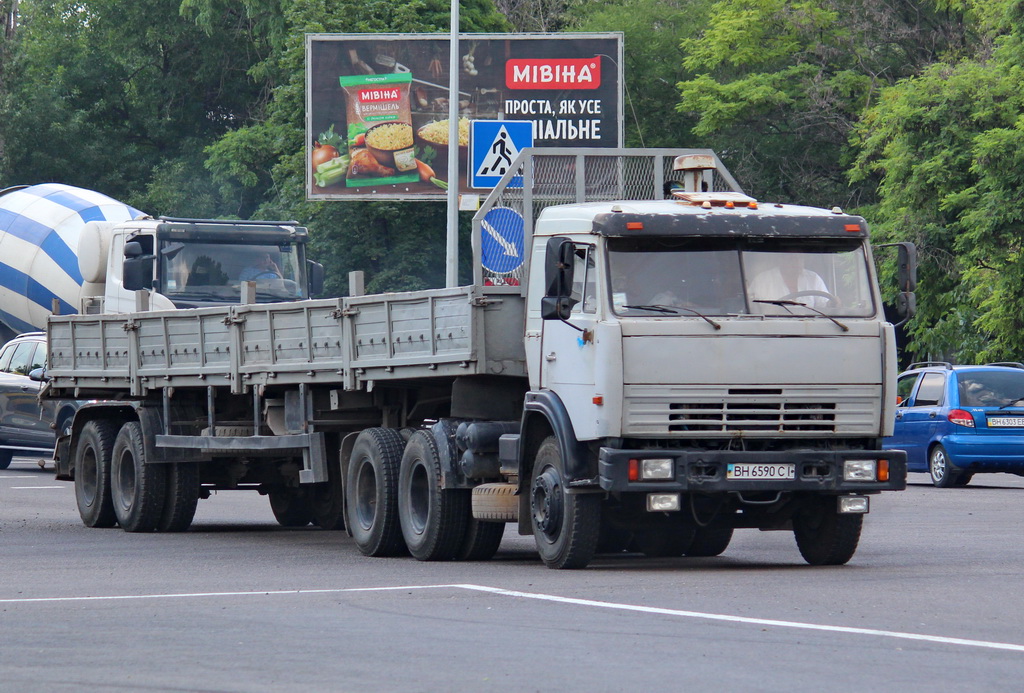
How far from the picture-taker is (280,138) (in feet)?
140

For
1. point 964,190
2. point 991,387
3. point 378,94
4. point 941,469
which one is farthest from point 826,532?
point 378,94

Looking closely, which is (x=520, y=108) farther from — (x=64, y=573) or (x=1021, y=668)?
(x=1021, y=668)

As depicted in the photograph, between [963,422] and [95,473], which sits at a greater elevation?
[963,422]

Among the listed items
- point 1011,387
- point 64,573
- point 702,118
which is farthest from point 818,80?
point 64,573

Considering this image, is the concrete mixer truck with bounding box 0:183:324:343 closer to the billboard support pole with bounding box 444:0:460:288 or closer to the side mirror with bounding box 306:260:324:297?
the side mirror with bounding box 306:260:324:297

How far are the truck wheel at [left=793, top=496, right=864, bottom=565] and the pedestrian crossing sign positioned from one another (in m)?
16.4

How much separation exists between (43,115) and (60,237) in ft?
83.3

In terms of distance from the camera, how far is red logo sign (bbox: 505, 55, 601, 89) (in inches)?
1283

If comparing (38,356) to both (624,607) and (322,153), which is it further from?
(624,607)

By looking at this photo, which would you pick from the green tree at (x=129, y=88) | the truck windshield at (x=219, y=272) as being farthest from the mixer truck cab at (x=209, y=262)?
the green tree at (x=129, y=88)

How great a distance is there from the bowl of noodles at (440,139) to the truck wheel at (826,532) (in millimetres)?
20446

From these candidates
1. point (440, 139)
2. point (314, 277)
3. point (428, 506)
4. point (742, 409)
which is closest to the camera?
point (742, 409)

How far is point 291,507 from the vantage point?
61.1 ft

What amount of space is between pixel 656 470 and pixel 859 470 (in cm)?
143
